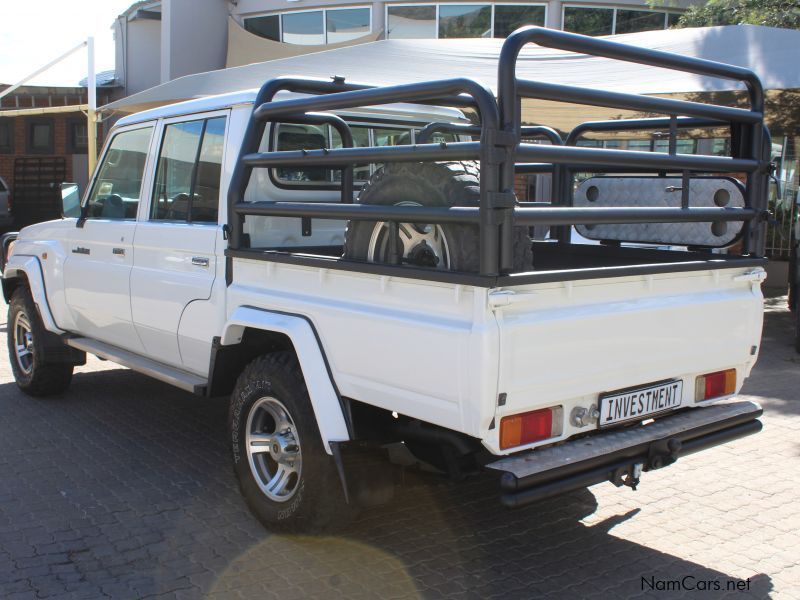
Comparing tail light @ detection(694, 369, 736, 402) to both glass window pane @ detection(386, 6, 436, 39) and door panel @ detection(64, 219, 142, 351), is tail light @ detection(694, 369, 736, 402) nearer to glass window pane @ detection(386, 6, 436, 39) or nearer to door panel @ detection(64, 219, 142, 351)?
door panel @ detection(64, 219, 142, 351)

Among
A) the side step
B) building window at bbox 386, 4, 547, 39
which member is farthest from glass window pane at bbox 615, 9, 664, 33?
the side step

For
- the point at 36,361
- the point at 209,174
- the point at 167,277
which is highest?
the point at 209,174

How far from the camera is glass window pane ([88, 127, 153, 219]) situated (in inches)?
207

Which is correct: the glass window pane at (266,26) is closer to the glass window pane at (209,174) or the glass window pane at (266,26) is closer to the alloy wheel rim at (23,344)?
the alloy wheel rim at (23,344)

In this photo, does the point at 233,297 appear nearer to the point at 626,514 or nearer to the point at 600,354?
the point at 600,354

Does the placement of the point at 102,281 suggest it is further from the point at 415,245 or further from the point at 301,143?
the point at 415,245

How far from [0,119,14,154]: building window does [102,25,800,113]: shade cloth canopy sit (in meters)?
14.1

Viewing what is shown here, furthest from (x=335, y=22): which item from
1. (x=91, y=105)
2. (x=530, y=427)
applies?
(x=530, y=427)

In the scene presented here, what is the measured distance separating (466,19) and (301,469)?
48.6ft

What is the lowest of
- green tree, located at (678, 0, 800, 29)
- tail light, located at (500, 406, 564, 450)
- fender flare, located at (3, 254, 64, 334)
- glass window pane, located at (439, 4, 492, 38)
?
tail light, located at (500, 406, 564, 450)

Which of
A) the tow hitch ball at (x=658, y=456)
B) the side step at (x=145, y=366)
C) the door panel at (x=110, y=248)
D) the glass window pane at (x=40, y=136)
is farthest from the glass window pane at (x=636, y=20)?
the glass window pane at (x=40, y=136)

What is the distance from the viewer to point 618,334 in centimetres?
340

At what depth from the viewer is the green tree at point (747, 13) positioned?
11.6m

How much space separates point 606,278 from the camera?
3340 mm
